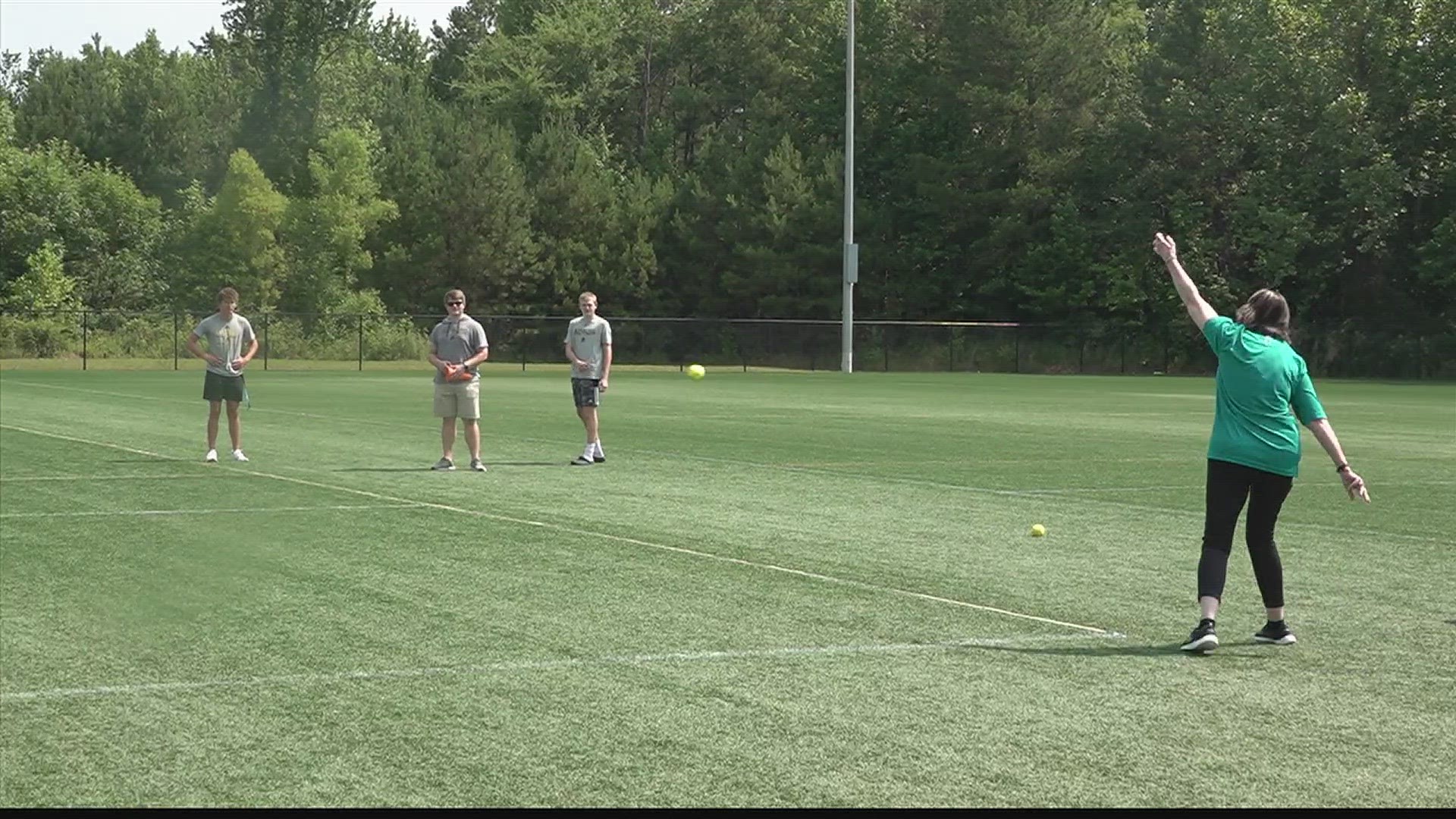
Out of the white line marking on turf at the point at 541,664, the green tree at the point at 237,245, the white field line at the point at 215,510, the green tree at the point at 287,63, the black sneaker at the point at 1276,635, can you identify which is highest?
the green tree at the point at 287,63

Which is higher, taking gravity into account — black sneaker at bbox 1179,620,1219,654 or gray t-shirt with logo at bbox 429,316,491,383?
gray t-shirt with logo at bbox 429,316,491,383

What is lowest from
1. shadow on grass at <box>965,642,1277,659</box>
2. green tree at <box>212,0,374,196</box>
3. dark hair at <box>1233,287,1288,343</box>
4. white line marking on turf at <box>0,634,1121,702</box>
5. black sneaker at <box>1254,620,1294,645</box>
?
white line marking on turf at <box>0,634,1121,702</box>

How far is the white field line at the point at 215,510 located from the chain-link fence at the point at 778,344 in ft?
151

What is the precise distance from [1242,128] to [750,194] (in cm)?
2031

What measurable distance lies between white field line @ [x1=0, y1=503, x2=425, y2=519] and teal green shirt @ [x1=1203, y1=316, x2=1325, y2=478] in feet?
28.1

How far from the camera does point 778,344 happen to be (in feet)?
225

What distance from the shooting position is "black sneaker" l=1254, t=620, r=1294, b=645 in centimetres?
990

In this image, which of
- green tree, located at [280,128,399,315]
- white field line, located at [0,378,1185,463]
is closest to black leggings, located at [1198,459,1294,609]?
white field line, located at [0,378,1185,463]

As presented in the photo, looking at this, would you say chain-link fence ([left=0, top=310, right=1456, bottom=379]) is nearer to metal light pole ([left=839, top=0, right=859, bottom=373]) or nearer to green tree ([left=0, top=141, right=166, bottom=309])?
metal light pole ([left=839, top=0, right=859, bottom=373])

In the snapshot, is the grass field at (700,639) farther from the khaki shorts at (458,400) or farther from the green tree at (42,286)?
the green tree at (42,286)

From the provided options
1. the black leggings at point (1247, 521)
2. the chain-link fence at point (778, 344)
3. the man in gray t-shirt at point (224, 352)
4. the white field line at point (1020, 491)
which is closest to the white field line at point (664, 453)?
the white field line at point (1020, 491)

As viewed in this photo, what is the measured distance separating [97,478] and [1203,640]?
1314 cm

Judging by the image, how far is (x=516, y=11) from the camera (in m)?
98.8

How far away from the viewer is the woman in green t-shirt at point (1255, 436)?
9805 mm
